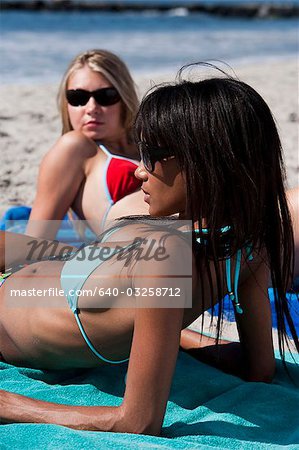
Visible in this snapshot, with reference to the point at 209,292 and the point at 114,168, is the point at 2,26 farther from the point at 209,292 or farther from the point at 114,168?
the point at 209,292

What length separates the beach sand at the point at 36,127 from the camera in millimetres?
5449

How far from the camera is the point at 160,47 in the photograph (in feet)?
58.8

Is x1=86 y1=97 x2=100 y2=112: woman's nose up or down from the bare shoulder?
up

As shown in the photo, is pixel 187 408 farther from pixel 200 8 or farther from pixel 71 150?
pixel 200 8

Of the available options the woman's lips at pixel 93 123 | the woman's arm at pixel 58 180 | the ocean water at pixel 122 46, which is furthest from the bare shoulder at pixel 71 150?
the ocean water at pixel 122 46

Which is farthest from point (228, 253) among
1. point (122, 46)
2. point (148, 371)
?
point (122, 46)

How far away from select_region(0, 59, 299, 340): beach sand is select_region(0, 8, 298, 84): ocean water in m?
1.80

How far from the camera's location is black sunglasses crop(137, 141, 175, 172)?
2.06 m

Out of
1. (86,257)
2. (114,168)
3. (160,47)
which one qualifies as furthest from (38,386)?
(160,47)

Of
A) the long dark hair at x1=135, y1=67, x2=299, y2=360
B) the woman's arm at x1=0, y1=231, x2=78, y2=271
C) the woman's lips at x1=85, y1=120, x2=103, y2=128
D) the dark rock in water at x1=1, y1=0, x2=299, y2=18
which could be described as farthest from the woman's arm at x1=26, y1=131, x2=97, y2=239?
the dark rock in water at x1=1, y1=0, x2=299, y2=18

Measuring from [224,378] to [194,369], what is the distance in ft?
0.40

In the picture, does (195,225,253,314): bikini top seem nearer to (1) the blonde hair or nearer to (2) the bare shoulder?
(2) the bare shoulder

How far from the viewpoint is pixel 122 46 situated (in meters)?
17.7

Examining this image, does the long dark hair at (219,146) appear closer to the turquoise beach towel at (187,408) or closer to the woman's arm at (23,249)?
the turquoise beach towel at (187,408)
